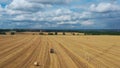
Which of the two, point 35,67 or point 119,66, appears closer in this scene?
point 35,67

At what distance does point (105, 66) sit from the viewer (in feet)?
77.0

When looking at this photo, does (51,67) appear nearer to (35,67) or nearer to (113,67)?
(35,67)

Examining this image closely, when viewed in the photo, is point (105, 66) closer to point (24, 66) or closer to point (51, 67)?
point (51, 67)

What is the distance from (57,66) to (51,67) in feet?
2.74

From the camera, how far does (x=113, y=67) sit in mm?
23062

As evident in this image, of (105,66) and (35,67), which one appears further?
(105,66)

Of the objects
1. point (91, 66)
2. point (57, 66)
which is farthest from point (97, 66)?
point (57, 66)

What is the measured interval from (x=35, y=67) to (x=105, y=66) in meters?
6.91

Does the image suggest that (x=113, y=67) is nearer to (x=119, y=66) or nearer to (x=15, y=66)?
(x=119, y=66)

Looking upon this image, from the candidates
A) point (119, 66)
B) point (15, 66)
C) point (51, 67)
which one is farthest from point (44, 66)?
→ point (119, 66)

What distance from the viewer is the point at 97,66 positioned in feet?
76.6

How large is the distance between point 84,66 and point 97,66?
4.36 ft

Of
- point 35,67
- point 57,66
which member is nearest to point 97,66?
point 57,66

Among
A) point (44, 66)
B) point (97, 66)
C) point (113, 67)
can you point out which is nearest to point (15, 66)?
point (44, 66)
